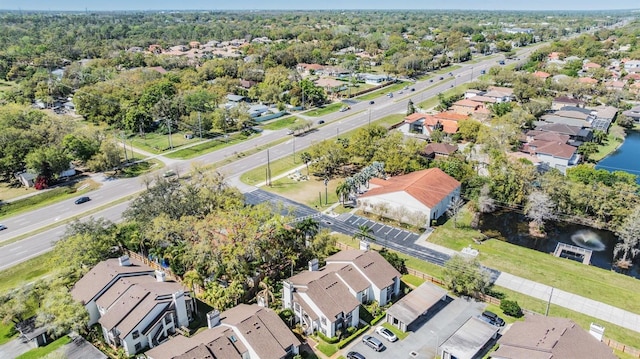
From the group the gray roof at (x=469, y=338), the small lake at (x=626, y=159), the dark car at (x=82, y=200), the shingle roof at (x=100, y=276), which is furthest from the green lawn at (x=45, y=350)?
the small lake at (x=626, y=159)

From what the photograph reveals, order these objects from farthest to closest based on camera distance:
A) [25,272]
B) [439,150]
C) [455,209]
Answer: [439,150]
[455,209]
[25,272]

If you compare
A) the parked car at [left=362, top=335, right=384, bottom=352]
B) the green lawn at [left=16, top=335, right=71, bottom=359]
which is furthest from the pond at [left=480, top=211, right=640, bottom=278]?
the green lawn at [left=16, top=335, right=71, bottom=359]

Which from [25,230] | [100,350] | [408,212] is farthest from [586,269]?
[25,230]

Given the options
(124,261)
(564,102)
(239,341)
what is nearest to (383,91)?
(564,102)

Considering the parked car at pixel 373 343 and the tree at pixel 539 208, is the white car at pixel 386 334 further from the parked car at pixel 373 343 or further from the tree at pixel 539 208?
the tree at pixel 539 208

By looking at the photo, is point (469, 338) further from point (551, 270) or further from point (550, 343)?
point (551, 270)

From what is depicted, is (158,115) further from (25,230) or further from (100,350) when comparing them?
(100,350)
